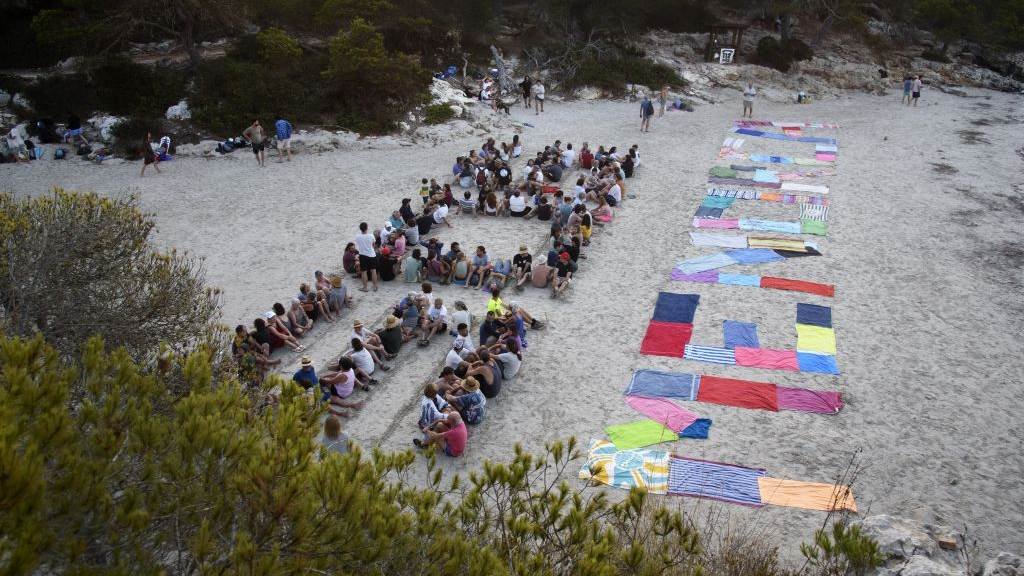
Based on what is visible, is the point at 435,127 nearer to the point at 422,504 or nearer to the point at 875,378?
the point at 875,378

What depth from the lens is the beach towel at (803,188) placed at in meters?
21.9

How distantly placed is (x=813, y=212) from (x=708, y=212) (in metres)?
2.92

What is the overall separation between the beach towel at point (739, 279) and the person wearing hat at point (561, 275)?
340 cm

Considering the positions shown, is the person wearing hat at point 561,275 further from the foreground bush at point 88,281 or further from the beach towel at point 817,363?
the foreground bush at point 88,281

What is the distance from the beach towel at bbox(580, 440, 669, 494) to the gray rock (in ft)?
12.2

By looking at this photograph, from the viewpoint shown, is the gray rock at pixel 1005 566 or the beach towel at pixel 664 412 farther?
the beach towel at pixel 664 412

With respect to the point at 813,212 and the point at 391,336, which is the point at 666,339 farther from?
the point at 813,212

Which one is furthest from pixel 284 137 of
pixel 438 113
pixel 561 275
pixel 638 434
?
pixel 638 434

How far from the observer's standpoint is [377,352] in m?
13.0

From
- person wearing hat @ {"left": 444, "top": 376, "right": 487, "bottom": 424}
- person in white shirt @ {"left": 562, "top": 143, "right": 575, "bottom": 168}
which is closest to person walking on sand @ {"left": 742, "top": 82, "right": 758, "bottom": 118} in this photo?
person in white shirt @ {"left": 562, "top": 143, "right": 575, "bottom": 168}

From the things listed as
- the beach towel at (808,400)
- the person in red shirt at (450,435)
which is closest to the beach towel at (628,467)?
the person in red shirt at (450,435)

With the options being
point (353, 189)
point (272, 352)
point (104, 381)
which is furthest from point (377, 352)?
point (353, 189)

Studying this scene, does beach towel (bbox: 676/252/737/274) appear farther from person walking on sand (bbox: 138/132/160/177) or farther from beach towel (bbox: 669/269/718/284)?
person walking on sand (bbox: 138/132/160/177)

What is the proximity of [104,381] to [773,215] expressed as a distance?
17948 millimetres
